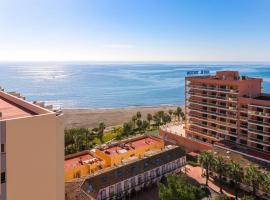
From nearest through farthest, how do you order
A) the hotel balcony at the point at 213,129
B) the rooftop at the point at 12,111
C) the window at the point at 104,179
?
the rooftop at the point at 12,111, the window at the point at 104,179, the hotel balcony at the point at 213,129

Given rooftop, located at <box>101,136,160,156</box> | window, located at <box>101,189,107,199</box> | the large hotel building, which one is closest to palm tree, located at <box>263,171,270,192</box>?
the large hotel building

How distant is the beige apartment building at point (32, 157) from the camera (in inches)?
561

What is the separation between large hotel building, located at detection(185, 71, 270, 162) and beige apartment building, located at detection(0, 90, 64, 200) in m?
46.7

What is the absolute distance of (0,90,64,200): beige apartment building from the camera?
14.2 metres

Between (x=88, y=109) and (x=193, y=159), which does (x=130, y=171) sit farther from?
(x=88, y=109)

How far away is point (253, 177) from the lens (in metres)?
43.1

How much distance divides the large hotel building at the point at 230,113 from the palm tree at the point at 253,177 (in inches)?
388

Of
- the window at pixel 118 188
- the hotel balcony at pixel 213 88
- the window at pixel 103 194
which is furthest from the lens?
the hotel balcony at pixel 213 88

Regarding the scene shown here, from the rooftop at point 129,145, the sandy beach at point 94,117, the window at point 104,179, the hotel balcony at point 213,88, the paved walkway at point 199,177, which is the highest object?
the hotel balcony at point 213,88

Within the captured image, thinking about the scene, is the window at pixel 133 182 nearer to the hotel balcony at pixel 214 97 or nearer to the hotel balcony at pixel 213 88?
the hotel balcony at pixel 214 97

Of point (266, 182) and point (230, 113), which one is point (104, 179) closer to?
point (266, 182)

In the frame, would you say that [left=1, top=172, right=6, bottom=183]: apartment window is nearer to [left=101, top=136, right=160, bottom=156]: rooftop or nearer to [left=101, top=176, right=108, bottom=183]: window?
[left=101, top=176, right=108, bottom=183]: window

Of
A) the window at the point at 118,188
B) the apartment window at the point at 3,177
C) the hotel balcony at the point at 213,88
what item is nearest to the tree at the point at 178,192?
the window at the point at 118,188

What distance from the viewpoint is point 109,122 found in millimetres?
116875
